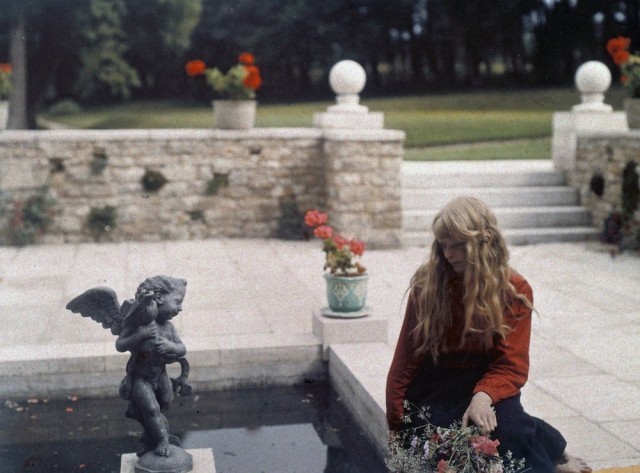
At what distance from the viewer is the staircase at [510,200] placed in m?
10.1

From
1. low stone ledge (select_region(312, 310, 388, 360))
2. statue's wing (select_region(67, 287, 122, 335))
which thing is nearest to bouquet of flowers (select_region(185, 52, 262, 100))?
low stone ledge (select_region(312, 310, 388, 360))

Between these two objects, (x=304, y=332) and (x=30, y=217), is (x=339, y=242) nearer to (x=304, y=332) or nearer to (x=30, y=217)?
(x=304, y=332)

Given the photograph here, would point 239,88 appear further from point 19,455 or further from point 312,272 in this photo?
point 19,455

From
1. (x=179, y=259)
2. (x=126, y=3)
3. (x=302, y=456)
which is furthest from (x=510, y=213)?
(x=126, y=3)

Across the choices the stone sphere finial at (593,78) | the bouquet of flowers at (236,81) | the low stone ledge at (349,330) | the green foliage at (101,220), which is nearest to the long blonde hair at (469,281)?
the low stone ledge at (349,330)

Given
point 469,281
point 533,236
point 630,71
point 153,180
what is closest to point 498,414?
point 469,281

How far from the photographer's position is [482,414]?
3150 mm

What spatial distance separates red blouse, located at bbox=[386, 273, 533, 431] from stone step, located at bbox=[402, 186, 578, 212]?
280 inches

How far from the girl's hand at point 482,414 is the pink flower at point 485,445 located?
0.07 m

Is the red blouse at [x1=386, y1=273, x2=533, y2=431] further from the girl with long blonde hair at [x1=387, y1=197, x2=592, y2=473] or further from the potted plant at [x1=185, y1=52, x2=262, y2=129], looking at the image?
the potted plant at [x1=185, y1=52, x2=262, y2=129]

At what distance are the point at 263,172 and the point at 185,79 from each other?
1215 cm

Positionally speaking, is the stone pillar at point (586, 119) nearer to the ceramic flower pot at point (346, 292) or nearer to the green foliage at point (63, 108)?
the ceramic flower pot at point (346, 292)

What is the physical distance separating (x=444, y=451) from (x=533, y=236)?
7.15 meters

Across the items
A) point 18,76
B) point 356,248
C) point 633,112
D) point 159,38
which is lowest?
point 356,248
